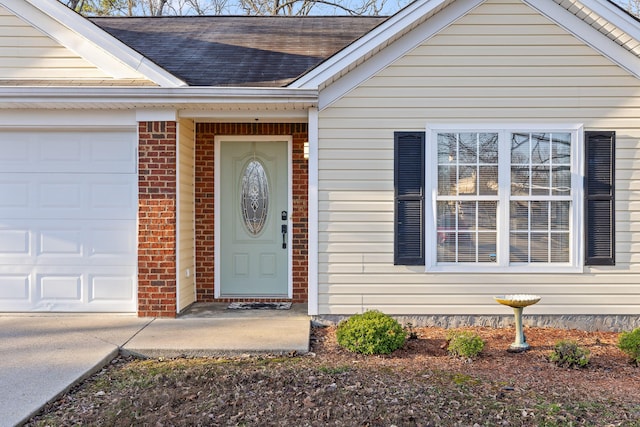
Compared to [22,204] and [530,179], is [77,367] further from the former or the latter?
[530,179]

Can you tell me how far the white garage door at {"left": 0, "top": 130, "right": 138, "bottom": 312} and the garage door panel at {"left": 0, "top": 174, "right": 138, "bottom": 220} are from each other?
0.04 ft

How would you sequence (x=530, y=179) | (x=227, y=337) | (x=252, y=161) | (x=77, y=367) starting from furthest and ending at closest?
(x=252, y=161) < (x=530, y=179) < (x=227, y=337) < (x=77, y=367)

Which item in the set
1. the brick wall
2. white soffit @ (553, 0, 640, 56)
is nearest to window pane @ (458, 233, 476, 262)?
the brick wall

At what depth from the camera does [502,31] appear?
6363mm

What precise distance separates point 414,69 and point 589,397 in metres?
3.98

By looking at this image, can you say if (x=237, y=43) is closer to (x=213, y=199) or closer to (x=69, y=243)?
(x=213, y=199)

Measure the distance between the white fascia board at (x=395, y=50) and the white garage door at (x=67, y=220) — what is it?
8.91 ft

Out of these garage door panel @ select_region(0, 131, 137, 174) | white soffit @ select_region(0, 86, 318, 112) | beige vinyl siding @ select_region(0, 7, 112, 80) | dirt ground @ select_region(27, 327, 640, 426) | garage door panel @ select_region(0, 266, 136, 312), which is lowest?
dirt ground @ select_region(27, 327, 640, 426)

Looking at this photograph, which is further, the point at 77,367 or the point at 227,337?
the point at 227,337

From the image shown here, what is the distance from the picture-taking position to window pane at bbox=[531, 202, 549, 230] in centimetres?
635

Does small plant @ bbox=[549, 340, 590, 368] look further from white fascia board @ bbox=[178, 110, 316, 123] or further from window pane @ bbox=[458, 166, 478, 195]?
white fascia board @ bbox=[178, 110, 316, 123]

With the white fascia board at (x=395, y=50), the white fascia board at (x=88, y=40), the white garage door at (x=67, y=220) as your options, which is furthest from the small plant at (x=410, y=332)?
the white fascia board at (x=88, y=40)

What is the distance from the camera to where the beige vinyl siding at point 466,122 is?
635 centimetres

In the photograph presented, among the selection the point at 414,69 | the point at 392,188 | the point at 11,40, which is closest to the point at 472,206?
the point at 392,188
